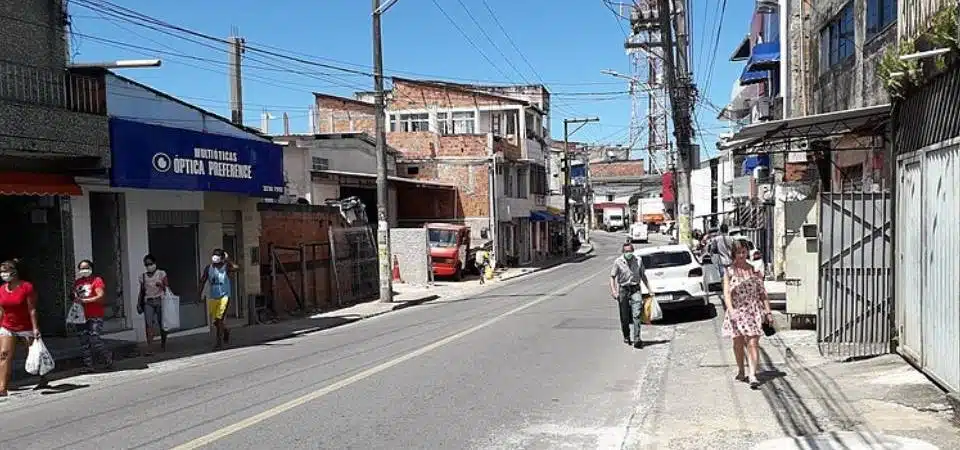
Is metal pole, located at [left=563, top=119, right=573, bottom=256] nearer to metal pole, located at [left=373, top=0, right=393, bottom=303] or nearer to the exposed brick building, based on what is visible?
the exposed brick building

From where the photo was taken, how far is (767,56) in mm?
27844

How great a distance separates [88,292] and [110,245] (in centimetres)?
398

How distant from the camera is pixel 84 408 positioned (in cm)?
959

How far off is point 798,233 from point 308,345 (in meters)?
8.64

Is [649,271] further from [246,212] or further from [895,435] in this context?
[895,435]

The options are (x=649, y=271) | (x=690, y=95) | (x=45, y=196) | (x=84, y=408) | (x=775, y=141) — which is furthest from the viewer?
(x=690, y=95)

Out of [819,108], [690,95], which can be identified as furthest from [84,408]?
[690,95]

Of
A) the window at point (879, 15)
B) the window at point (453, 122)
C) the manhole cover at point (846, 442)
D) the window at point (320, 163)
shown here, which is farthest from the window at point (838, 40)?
the window at point (453, 122)

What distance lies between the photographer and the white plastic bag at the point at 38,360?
10.7 m

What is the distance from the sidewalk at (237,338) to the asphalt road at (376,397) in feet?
2.58

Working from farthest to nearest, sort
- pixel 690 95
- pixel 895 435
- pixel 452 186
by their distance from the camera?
1. pixel 452 186
2. pixel 690 95
3. pixel 895 435

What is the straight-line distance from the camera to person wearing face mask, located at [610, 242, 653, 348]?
13609 millimetres

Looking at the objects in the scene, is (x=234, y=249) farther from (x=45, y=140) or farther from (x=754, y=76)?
(x=754, y=76)

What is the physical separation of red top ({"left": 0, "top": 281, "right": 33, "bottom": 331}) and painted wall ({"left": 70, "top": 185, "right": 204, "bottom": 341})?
4.21 metres
